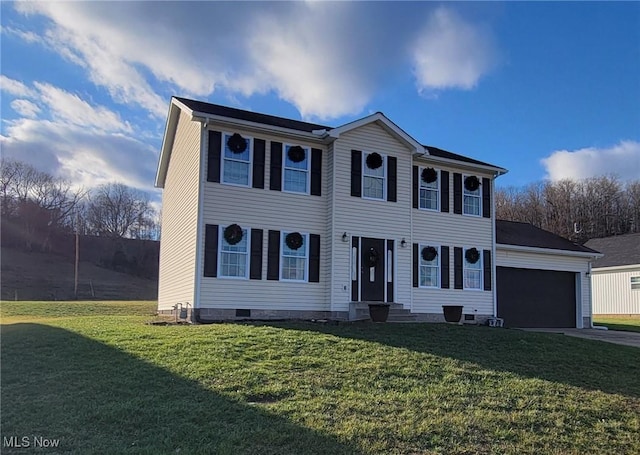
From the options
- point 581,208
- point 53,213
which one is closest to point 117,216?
point 53,213

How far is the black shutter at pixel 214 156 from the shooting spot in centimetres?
1433

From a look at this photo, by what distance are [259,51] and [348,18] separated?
240cm

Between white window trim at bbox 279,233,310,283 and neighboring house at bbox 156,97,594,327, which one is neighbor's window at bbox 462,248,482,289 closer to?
neighboring house at bbox 156,97,594,327

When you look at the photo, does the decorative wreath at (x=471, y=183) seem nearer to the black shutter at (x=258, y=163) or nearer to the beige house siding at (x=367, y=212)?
the beige house siding at (x=367, y=212)

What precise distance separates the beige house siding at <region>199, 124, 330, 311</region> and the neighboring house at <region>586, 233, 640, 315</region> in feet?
69.9

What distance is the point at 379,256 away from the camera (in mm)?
16062

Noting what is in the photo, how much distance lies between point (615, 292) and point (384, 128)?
20.8 meters

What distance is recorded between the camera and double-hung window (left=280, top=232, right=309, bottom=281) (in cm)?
1497

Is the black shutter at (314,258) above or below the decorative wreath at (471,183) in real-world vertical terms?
below

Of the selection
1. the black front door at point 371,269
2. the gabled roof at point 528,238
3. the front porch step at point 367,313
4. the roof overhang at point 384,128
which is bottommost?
the front porch step at point 367,313

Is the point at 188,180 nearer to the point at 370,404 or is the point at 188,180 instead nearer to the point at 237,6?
the point at 237,6

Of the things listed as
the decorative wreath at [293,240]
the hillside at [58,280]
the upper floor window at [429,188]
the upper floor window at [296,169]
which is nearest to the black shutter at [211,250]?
the decorative wreath at [293,240]

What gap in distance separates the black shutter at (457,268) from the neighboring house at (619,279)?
53.0ft

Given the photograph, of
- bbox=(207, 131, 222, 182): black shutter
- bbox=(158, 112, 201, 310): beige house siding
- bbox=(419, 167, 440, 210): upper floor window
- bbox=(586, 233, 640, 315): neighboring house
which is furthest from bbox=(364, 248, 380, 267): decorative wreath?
bbox=(586, 233, 640, 315): neighboring house
